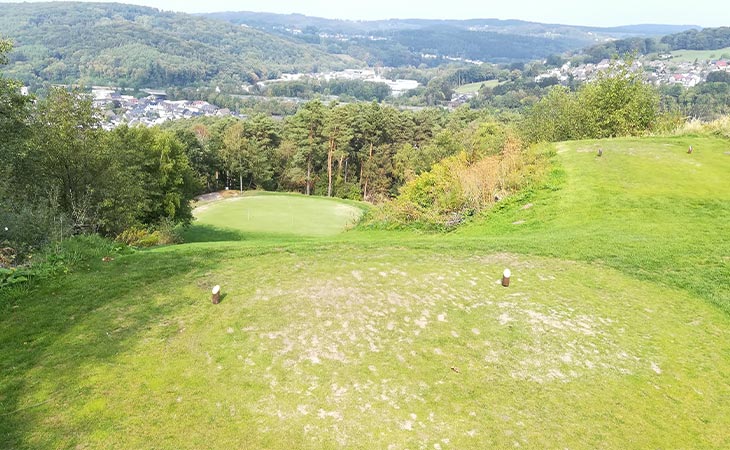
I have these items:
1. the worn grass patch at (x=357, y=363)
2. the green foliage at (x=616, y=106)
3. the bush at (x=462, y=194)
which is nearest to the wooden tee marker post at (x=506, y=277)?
the worn grass patch at (x=357, y=363)

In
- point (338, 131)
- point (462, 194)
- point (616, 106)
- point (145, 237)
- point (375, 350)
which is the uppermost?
point (616, 106)

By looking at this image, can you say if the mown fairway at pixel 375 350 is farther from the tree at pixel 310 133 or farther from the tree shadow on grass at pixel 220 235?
the tree at pixel 310 133

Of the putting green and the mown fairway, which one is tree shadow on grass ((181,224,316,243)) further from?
the mown fairway

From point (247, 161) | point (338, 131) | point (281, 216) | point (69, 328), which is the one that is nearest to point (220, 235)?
point (281, 216)

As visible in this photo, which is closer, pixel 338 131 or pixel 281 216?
pixel 281 216

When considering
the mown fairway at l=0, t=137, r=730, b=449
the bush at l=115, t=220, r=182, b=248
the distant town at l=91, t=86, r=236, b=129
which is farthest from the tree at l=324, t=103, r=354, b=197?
the distant town at l=91, t=86, r=236, b=129

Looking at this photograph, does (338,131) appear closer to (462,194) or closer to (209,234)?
(209,234)
